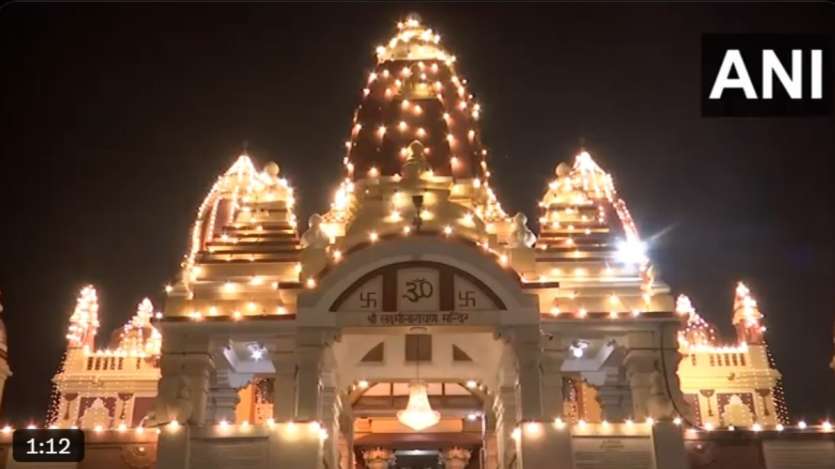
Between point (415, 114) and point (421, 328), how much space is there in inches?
280

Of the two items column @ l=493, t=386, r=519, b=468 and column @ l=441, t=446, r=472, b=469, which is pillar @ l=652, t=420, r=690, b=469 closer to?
column @ l=493, t=386, r=519, b=468

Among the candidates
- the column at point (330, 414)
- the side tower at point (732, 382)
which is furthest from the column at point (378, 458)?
the side tower at point (732, 382)

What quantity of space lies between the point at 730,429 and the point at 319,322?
815 cm

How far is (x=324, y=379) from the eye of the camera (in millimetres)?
18969

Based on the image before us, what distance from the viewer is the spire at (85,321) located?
27728 mm

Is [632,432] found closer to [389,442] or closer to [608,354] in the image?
[608,354]

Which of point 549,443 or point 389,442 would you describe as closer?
point 549,443

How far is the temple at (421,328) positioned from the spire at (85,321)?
23.4ft

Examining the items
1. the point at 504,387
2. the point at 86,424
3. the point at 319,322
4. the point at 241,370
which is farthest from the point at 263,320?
the point at 86,424

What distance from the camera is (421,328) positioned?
687 inches

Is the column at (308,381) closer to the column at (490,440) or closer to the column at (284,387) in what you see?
the column at (284,387)
